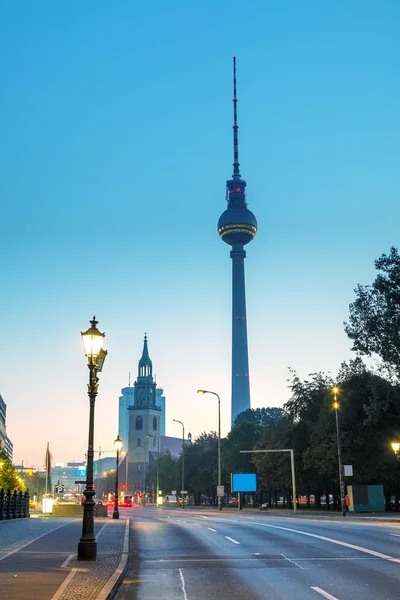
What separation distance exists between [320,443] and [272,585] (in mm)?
60143

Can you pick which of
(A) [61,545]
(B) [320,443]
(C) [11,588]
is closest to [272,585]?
(C) [11,588]

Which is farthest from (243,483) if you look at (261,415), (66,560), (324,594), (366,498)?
(261,415)

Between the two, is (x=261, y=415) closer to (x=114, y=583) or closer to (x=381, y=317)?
(x=381, y=317)

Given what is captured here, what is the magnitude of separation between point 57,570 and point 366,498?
1815 inches

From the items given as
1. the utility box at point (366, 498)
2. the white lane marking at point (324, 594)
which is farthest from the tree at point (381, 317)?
the white lane marking at point (324, 594)

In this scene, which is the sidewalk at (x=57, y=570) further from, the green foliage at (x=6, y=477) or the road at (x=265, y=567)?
the green foliage at (x=6, y=477)

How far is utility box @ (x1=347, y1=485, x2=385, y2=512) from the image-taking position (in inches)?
2212

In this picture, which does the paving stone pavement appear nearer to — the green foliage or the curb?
the curb

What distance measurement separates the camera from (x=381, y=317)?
6162 centimetres

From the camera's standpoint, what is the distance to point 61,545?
22.4 meters

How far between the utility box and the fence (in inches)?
1045

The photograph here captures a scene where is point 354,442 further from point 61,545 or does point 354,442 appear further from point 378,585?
point 378,585

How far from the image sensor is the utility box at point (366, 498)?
56188mm

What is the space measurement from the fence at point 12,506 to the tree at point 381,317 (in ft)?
107
